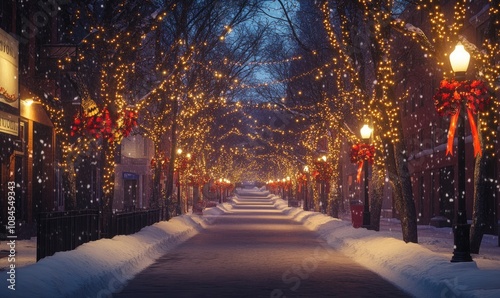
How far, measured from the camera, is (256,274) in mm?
18156

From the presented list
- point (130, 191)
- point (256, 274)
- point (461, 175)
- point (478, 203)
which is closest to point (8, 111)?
point (256, 274)

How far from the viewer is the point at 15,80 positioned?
2661 cm

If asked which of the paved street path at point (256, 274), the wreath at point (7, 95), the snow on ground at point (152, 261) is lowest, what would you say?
the paved street path at point (256, 274)

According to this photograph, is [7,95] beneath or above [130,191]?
above

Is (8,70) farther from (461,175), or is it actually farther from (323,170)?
(323,170)

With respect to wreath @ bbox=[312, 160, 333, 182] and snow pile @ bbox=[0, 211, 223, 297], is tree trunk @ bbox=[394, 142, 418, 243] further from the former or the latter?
wreath @ bbox=[312, 160, 333, 182]

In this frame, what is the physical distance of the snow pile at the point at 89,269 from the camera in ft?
40.0

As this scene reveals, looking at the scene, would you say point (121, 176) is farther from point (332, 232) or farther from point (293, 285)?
point (293, 285)

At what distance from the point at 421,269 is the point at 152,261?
25.1 ft

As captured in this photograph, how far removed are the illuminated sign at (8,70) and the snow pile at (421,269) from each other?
11241mm

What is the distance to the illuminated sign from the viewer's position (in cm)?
2473

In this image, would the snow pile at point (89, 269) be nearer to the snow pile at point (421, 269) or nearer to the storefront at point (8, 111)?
the storefront at point (8, 111)

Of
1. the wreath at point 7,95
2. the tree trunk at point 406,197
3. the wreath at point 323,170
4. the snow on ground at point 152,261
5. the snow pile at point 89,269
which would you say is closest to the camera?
the snow pile at point 89,269

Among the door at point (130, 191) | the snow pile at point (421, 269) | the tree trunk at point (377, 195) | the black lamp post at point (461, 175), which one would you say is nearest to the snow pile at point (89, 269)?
the snow pile at point (421, 269)
